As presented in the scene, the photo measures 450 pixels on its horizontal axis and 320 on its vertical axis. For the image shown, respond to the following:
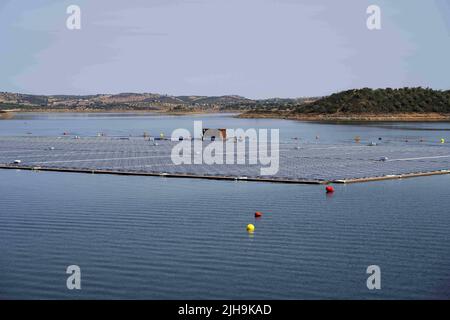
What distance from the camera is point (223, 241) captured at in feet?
98.3

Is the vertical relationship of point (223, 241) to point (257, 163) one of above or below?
below

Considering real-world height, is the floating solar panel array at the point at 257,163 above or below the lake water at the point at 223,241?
above

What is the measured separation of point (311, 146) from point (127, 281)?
66.6m

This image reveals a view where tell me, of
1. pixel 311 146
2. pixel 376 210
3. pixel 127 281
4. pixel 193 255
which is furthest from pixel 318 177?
pixel 311 146

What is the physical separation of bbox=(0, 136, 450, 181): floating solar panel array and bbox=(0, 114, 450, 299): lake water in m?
7.37

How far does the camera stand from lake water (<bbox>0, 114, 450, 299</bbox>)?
2350 centimetres

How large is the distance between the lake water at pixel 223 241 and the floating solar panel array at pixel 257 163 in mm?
7375

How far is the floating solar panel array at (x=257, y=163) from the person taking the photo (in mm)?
54469

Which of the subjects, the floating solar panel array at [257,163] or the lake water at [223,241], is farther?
the floating solar panel array at [257,163]

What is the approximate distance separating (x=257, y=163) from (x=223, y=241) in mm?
33110

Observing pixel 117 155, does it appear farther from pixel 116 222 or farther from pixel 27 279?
pixel 27 279

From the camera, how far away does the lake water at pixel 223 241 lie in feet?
77.1
